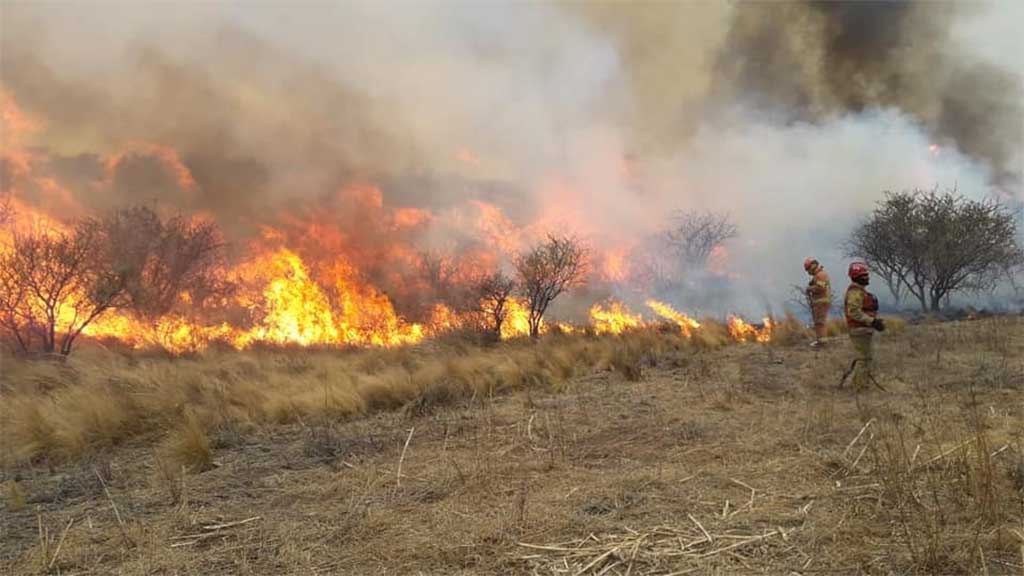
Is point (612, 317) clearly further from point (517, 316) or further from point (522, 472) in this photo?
point (522, 472)

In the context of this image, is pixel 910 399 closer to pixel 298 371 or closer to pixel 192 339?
pixel 298 371

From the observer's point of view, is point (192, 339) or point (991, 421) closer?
point (991, 421)

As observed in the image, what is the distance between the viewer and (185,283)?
1858 centimetres

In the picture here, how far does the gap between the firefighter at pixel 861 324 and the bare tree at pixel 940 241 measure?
15362mm

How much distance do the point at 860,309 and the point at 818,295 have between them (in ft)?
13.7

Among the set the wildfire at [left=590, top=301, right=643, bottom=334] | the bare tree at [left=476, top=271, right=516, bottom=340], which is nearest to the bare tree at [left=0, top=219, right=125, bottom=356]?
the bare tree at [left=476, top=271, right=516, bottom=340]

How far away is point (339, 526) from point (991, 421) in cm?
544

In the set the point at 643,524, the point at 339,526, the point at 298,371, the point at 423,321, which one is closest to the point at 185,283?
the point at 423,321

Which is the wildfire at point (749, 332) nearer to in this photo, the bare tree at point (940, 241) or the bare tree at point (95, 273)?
the bare tree at point (940, 241)

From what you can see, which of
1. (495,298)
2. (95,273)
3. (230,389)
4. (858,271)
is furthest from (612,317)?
(95,273)

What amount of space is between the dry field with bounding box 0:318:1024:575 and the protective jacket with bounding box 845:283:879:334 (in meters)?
0.81

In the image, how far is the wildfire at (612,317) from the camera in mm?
17672

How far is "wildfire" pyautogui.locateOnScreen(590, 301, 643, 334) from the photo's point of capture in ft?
58.0

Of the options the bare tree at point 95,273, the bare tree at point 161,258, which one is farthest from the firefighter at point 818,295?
the bare tree at point 161,258
